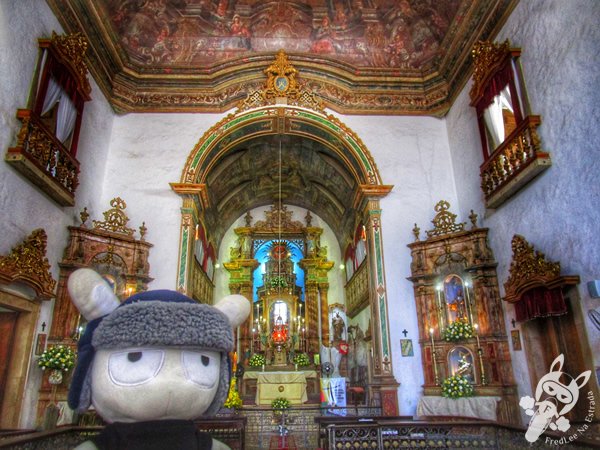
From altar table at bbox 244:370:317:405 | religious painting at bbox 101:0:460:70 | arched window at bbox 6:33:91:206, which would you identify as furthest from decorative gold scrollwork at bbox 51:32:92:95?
altar table at bbox 244:370:317:405

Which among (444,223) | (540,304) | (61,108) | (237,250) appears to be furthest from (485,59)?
(237,250)

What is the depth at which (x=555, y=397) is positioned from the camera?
6254 mm

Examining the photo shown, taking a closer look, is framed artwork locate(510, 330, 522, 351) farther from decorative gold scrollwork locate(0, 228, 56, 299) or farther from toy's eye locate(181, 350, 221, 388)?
decorative gold scrollwork locate(0, 228, 56, 299)

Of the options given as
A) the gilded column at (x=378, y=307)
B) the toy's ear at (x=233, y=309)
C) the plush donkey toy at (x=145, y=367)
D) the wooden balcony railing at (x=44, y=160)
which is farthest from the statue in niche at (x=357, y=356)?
the plush donkey toy at (x=145, y=367)

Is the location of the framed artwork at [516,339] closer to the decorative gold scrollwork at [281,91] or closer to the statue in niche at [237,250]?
the decorative gold scrollwork at [281,91]

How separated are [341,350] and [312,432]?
6.44 m

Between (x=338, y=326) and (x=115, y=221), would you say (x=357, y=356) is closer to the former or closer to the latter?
(x=338, y=326)

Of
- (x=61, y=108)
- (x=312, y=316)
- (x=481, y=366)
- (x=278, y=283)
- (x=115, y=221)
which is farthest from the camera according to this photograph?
(x=312, y=316)

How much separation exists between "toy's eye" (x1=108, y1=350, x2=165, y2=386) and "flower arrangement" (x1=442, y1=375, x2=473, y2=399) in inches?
278

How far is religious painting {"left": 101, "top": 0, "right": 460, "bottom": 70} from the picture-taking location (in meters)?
10.5

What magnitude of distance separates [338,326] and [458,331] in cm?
838

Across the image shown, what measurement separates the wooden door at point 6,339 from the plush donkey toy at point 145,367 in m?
5.48

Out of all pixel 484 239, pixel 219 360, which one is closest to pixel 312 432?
pixel 484 239

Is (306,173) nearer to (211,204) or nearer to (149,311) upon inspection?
(211,204)
